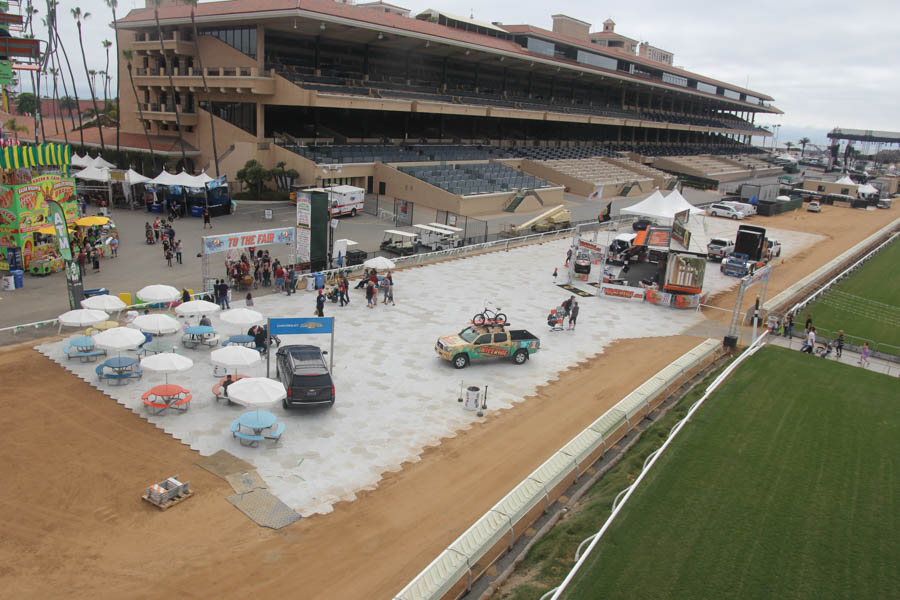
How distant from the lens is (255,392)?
56.3 ft

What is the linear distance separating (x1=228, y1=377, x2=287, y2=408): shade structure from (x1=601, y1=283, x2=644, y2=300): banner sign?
21739 mm

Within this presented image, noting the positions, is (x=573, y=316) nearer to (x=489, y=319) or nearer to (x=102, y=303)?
(x=489, y=319)

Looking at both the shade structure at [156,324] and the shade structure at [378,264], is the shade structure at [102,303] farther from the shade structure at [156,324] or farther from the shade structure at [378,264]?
the shade structure at [378,264]

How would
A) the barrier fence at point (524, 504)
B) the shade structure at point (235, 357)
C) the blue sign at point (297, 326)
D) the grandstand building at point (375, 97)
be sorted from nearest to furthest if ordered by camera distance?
the barrier fence at point (524, 504) → the shade structure at point (235, 357) → the blue sign at point (297, 326) → the grandstand building at point (375, 97)

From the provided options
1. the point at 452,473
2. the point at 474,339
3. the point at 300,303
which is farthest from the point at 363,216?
the point at 452,473

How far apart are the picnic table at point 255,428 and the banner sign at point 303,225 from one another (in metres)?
17.0

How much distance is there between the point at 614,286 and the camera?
34.5 meters

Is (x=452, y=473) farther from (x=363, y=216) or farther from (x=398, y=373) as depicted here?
(x=363, y=216)

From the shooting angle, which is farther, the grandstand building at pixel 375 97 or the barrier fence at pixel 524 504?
the grandstand building at pixel 375 97

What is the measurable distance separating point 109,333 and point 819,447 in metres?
21.2

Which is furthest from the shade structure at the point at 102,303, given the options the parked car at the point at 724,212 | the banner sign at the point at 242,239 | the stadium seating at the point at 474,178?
the parked car at the point at 724,212

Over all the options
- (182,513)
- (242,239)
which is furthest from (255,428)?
(242,239)

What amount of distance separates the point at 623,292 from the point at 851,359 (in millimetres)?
10936

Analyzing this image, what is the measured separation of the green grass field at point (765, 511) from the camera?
38.2 feet
